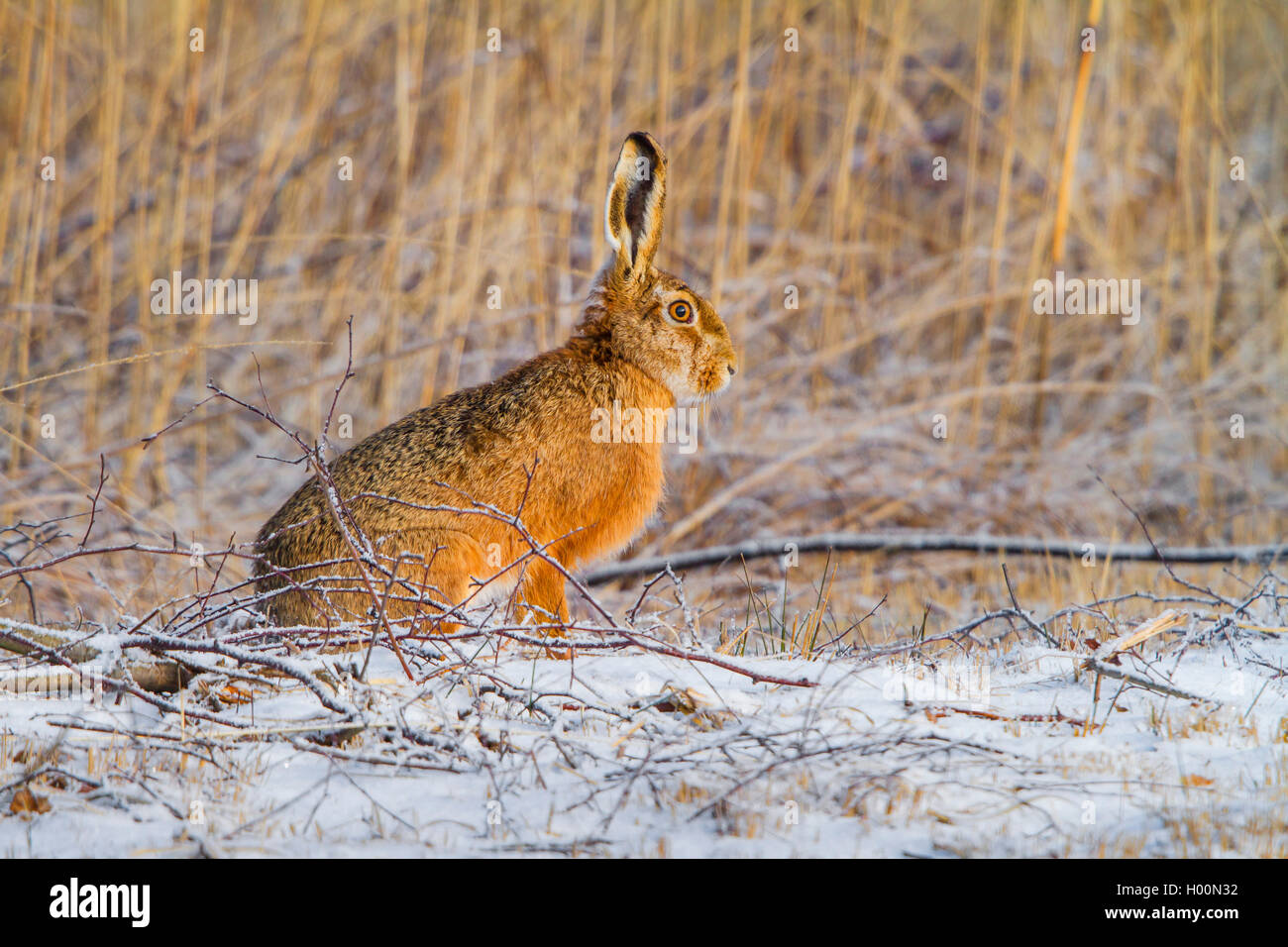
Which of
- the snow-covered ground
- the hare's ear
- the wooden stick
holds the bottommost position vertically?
the snow-covered ground

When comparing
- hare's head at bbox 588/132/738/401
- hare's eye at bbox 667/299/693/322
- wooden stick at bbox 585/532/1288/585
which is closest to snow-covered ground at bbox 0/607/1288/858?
hare's head at bbox 588/132/738/401

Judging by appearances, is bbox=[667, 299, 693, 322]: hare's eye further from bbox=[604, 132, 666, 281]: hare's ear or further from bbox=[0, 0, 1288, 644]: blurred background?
bbox=[0, 0, 1288, 644]: blurred background

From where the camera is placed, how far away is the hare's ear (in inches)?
168

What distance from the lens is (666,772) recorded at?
2479mm

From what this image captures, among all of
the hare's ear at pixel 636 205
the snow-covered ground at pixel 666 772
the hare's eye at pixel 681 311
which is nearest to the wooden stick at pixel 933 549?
the hare's eye at pixel 681 311

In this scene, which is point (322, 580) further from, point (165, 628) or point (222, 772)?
point (222, 772)

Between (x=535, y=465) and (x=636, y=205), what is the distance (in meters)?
1.47

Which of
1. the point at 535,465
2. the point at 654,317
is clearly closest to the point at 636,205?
the point at 654,317

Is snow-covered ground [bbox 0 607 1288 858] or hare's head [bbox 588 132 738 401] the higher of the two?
hare's head [bbox 588 132 738 401]

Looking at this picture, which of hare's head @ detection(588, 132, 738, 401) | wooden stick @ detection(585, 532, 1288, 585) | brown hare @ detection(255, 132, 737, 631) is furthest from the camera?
wooden stick @ detection(585, 532, 1288, 585)

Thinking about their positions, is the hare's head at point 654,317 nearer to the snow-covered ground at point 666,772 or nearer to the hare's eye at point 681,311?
the hare's eye at point 681,311

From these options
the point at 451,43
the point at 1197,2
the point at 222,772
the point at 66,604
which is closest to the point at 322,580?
the point at 222,772

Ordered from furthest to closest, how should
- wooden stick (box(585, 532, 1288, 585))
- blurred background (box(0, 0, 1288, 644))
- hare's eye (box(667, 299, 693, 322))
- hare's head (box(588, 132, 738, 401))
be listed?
blurred background (box(0, 0, 1288, 644))
wooden stick (box(585, 532, 1288, 585))
hare's eye (box(667, 299, 693, 322))
hare's head (box(588, 132, 738, 401))

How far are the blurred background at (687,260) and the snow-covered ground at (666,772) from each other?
8.63 feet
